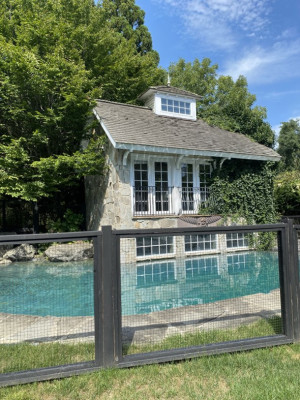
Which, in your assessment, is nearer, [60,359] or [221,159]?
[60,359]

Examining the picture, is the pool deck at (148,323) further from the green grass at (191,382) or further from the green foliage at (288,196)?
the green foliage at (288,196)

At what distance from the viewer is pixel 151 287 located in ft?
12.7

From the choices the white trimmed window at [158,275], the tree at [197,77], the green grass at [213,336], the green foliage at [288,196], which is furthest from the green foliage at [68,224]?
the tree at [197,77]

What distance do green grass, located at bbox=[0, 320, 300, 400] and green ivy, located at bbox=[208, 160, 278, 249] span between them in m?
9.19

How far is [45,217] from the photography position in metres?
13.3

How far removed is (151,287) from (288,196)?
46.4 feet

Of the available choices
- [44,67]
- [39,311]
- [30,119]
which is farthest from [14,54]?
[39,311]

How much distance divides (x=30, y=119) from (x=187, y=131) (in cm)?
649

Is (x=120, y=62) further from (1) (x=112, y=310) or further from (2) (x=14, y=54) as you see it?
(1) (x=112, y=310)

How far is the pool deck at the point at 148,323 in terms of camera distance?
2.91 m

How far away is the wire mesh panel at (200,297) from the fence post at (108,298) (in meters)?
0.35

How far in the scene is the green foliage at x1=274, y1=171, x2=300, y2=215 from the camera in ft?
50.5

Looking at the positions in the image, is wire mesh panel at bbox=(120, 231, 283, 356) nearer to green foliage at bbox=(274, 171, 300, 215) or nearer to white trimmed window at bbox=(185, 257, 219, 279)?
white trimmed window at bbox=(185, 257, 219, 279)

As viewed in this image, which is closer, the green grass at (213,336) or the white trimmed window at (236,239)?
the green grass at (213,336)
